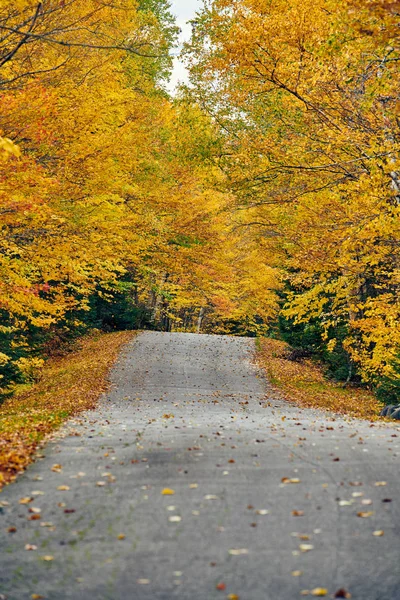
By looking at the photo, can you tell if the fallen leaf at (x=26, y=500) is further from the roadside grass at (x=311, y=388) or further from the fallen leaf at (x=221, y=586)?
the roadside grass at (x=311, y=388)

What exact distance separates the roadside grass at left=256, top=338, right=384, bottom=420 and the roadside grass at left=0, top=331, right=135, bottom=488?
509 centimetres

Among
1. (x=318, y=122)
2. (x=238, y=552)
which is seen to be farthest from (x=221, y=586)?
(x=318, y=122)

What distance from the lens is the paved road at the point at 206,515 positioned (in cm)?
426

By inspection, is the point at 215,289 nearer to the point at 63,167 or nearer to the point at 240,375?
the point at 240,375

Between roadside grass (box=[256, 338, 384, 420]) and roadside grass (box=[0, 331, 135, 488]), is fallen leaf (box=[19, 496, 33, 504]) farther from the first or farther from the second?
roadside grass (box=[256, 338, 384, 420])

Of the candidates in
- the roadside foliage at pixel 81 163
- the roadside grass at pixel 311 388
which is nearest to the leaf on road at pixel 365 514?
the roadside foliage at pixel 81 163

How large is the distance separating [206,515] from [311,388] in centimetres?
1375

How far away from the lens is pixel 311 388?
61.2 feet

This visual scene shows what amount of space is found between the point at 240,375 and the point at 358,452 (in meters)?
11.9

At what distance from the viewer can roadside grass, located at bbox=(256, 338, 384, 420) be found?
1575 centimetres

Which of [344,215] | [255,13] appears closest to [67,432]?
[344,215]

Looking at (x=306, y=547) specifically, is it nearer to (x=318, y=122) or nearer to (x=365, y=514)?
(x=365, y=514)

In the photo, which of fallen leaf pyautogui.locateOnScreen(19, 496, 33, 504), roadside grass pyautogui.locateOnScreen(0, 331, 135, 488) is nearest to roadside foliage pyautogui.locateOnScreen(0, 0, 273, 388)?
roadside grass pyautogui.locateOnScreen(0, 331, 135, 488)

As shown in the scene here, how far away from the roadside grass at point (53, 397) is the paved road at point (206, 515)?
34cm
